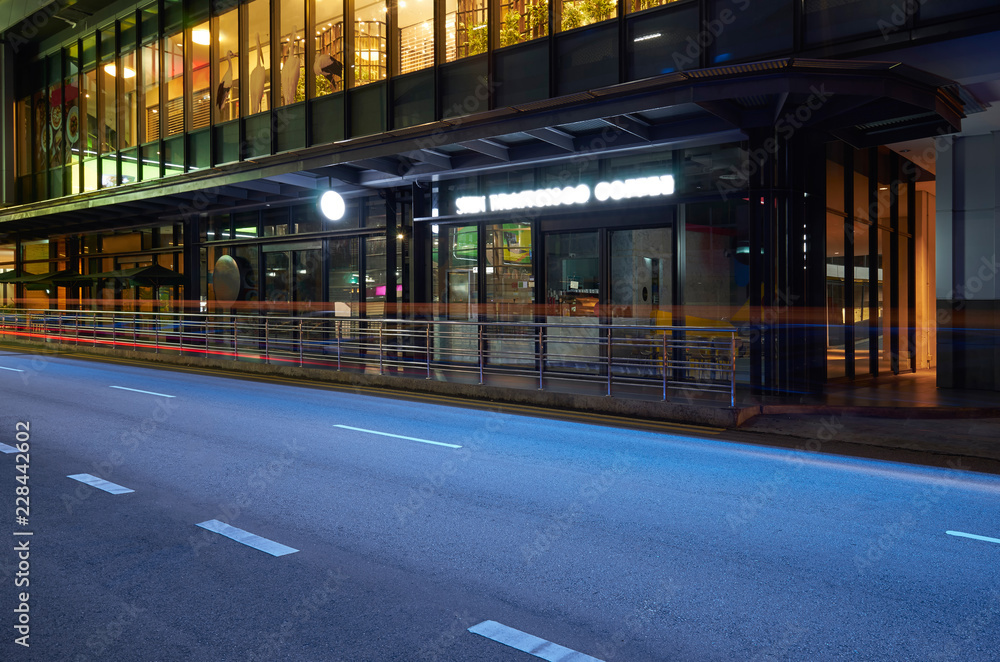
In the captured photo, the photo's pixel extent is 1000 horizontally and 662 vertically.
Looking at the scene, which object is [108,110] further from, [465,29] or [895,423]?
[895,423]

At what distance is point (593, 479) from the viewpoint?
25.0 ft

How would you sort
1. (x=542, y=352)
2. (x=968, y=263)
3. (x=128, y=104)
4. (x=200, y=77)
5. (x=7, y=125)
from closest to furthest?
(x=542, y=352), (x=968, y=263), (x=200, y=77), (x=128, y=104), (x=7, y=125)

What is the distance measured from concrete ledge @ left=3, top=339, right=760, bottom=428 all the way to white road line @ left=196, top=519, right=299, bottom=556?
733 centimetres

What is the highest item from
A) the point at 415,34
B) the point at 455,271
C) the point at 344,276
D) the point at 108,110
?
the point at 108,110

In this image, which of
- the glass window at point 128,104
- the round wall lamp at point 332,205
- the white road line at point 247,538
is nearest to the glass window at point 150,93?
the glass window at point 128,104

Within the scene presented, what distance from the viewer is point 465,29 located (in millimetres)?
17875

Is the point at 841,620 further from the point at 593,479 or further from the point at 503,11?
the point at 503,11

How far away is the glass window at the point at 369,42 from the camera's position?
779 inches

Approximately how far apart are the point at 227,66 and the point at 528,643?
2485 cm

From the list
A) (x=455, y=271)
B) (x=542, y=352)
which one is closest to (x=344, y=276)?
(x=455, y=271)

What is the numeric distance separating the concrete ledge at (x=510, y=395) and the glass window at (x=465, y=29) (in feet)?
25.8

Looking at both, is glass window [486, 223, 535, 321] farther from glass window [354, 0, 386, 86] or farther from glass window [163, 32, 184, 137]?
glass window [163, 32, 184, 137]

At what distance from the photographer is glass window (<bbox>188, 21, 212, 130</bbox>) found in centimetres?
2561

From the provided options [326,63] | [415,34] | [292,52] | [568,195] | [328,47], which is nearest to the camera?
[568,195]
